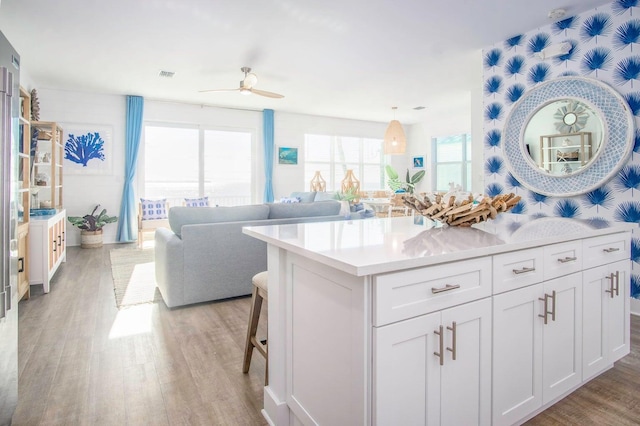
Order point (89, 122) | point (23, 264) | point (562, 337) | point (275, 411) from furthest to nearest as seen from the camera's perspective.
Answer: point (89, 122) → point (23, 264) → point (562, 337) → point (275, 411)

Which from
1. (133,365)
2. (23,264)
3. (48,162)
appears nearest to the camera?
(133,365)

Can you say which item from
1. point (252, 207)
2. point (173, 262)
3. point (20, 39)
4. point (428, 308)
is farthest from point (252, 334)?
point (20, 39)

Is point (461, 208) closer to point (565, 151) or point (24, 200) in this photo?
point (565, 151)

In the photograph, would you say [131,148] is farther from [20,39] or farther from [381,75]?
[381,75]

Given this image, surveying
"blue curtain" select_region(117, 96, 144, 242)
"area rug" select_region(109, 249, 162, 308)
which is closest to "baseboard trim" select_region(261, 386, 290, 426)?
"area rug" select_region(109, 249, 162, 308)

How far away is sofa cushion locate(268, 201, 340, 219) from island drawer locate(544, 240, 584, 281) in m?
2.36

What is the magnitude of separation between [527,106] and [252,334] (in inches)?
135

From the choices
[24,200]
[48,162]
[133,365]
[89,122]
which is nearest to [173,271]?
[133,365]

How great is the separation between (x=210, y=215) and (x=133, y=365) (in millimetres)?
1402

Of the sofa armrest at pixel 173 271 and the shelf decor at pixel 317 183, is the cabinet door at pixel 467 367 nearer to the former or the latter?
the sofa armrest at pixel 173 271

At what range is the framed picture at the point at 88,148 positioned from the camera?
609 cm

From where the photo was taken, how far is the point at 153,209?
628cm

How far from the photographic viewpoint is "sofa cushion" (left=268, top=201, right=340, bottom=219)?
3531 millimetres

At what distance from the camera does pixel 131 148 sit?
641 centimetres
